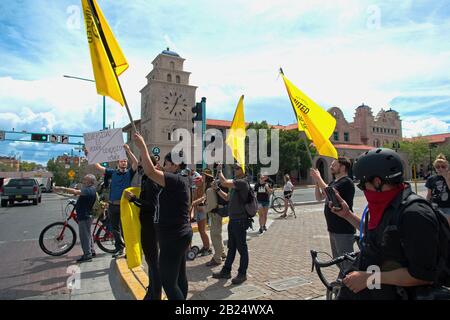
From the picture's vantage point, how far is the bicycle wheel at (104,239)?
24.8 ft

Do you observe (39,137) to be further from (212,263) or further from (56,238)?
(212,263)

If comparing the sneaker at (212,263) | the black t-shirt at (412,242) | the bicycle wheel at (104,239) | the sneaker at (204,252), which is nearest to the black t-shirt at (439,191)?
the sneaker at (212,263)

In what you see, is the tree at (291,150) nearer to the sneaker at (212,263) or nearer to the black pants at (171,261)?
the sneaker at (212,263)

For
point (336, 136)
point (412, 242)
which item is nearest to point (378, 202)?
point (412, 242)

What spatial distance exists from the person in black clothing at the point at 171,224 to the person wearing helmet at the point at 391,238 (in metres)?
1.84

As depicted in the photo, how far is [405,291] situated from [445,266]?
274 millimetres

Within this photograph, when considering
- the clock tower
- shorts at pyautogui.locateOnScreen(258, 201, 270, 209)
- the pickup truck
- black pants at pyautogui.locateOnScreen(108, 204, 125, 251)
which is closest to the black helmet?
black pants at pyautogui.locateOnScreen(108, 204, 125, 251)

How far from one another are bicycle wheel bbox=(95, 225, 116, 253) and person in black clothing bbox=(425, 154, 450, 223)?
272 inches

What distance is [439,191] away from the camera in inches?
237

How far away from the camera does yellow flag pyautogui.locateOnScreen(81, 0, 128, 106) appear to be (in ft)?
13.6

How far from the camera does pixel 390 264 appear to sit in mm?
1948

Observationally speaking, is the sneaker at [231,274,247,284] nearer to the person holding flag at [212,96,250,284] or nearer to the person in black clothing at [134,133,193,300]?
the person holding flag at [212,96,250,284]
